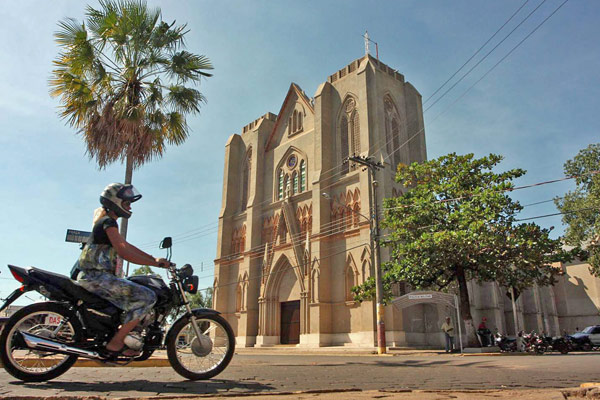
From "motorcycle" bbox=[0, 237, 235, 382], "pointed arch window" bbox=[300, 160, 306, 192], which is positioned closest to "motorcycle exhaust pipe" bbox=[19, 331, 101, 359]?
"motorcycle" bbox=[0, 237, 235, 382]

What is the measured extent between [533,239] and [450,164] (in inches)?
191

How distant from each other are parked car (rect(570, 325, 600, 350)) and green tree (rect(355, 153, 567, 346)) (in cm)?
758

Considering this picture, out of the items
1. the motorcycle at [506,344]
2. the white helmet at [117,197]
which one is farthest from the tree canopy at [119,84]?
the motorcycle at [506,344]

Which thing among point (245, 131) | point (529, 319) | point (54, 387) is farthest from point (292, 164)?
point (54, 387)

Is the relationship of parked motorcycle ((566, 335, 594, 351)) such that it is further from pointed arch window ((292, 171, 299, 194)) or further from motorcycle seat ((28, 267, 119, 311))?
motorcycle seat ((28, 267, 119, 311))

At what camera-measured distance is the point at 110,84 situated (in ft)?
45.4

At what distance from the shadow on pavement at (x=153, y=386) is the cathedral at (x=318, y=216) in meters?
21.1

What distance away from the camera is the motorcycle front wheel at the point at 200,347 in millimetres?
4660

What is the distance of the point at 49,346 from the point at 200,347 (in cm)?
142

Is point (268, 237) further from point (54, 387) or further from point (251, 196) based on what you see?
point (54, 387)

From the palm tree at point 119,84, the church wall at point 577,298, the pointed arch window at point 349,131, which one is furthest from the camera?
the church wall at point 577,298

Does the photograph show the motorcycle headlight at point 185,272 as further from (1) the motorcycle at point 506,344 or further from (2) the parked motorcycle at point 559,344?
(1) the motorcycle at point 506,344

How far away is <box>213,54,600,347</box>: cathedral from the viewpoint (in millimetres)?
27484

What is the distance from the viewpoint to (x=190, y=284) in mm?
4750
